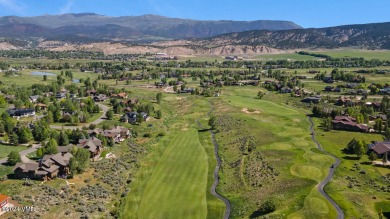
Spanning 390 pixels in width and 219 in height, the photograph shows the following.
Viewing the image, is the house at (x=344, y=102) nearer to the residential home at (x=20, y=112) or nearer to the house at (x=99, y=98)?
the house at (x=99, y=98)

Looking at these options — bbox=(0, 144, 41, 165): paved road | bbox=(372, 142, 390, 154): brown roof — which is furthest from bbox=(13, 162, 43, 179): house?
bbox=(372, 142, 390, 154): brown roof

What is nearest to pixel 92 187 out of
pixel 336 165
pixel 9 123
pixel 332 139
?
pixel 9 123

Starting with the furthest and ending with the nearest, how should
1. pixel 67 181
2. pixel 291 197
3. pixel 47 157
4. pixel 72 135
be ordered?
pixel 72 135 → pixel 47 157 → pixel 67 181 → pixel 291 197

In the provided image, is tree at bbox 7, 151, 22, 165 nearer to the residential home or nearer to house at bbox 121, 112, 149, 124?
house at bbox 121, 112, 149, 124

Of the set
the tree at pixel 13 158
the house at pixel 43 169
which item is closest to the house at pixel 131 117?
the house at pixel 43 169

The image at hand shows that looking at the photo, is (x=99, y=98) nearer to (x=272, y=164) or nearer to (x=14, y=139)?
(x=14, y=139)

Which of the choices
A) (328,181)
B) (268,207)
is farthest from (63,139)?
(328,181)

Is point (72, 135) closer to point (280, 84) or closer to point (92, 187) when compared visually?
point (92, 187)
